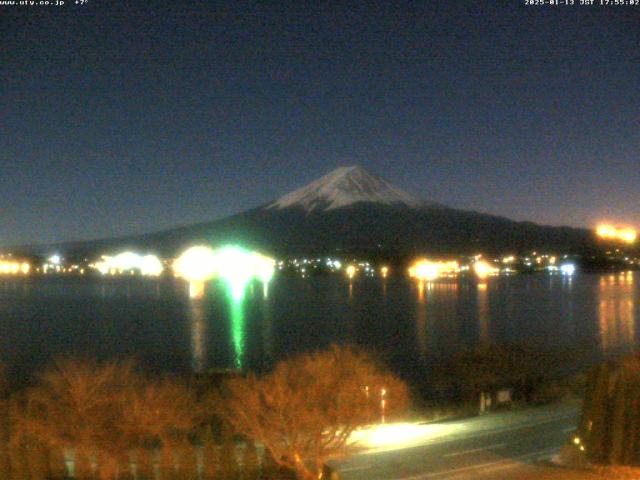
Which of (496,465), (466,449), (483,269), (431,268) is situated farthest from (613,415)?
(483,269)

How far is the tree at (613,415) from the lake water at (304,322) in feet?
38.6

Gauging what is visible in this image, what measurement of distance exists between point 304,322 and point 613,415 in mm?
23094

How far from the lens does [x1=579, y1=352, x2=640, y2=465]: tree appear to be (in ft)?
18.5

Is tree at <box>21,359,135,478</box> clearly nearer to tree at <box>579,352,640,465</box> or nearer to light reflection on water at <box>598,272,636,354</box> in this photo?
tree at <box>579,352,640,465</box>

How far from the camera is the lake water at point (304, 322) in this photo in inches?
823

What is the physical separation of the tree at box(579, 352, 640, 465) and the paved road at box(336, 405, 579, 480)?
455 mm

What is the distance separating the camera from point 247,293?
46.9 metres

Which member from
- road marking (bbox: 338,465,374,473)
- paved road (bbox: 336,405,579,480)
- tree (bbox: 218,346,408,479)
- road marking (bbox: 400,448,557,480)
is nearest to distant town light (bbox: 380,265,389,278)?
paved road (bbox: 336,405,579,480)

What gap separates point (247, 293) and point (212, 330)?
20.0 metres

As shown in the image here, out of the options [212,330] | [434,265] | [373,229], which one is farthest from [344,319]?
[373,229]

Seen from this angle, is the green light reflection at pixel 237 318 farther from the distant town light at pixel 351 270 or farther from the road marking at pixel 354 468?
the road marking at pixel 354 468

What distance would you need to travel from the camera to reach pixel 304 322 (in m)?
28.6

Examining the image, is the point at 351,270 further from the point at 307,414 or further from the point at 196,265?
the point at 307,414

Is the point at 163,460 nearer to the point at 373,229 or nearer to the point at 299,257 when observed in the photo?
the point at 299,257
